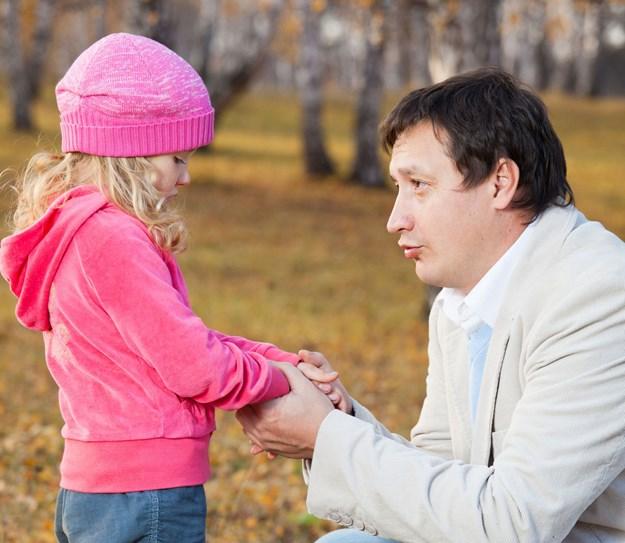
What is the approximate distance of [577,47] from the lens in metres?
46.8

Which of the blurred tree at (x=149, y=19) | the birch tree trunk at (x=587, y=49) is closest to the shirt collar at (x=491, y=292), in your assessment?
the blurred tree at (x=149, y=19)

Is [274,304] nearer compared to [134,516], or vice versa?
[134,516]

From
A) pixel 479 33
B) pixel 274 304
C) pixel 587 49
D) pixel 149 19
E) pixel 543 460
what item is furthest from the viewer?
pixel 587 49

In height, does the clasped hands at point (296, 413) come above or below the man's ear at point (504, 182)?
below

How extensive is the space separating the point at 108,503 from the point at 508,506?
106cm

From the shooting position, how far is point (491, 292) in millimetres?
2852

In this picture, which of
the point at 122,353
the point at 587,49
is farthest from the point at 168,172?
the point at 587,49

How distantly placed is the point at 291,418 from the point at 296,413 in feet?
0.06

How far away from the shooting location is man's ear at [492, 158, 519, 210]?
2795mm

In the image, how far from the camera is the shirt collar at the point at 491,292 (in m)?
2.81

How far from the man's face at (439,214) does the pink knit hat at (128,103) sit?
2.00 ft

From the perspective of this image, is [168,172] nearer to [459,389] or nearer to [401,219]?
[401,219]

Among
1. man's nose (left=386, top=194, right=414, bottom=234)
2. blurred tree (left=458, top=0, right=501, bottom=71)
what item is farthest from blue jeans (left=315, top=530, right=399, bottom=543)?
blurred tree (left=458, top=0, right=501, bottom=71)

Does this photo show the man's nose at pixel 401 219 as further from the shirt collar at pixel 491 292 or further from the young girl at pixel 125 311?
the young girl at pixel 125 311
